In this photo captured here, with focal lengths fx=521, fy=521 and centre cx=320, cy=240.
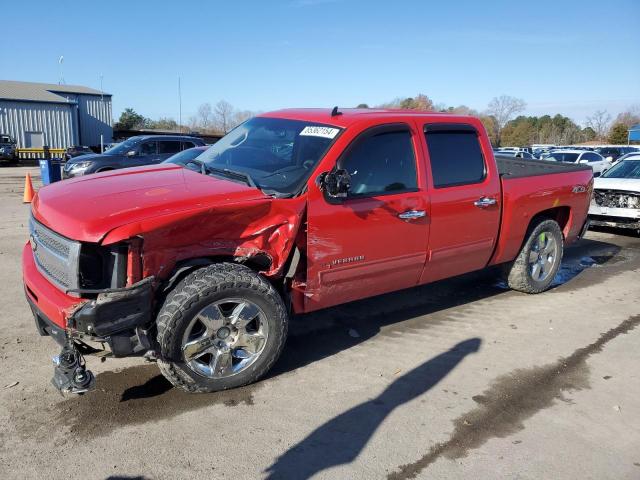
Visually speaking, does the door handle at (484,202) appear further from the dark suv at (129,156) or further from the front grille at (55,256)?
the dark suv at (129,156)

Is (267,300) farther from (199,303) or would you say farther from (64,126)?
(64,126)

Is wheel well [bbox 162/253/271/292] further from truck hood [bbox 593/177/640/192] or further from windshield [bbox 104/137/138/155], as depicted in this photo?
windshield [bbox 104/137/138/155]

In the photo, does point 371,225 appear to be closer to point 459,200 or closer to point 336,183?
point 336,183

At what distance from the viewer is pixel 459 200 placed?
475 cm

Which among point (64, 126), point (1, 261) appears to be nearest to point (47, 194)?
point (1, 261)

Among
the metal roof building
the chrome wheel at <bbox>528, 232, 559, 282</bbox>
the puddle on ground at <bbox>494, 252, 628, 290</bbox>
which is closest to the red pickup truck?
the chrome wheel at <bbox>528, 232, 559, 282</bbox>

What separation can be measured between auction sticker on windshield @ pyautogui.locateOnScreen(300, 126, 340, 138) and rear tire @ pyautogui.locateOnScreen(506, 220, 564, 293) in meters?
2.92

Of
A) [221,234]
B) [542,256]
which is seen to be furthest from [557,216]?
[221,234]

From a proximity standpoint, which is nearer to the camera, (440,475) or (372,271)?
(440,475)

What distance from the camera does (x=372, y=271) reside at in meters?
4.30

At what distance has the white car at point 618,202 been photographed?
9.62 metres

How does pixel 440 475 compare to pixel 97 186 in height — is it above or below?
below

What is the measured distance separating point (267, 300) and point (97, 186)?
4.96 ft

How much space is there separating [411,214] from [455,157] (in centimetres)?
91
